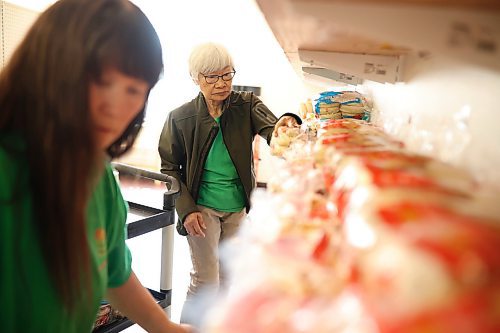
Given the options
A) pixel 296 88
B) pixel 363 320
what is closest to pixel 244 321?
pixel 363 320

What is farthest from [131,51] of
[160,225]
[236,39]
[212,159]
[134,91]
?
[236,39]

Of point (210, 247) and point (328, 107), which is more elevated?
point (328, 107)

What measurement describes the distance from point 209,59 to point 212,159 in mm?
544

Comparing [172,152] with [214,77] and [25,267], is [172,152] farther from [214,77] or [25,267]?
[25,267]

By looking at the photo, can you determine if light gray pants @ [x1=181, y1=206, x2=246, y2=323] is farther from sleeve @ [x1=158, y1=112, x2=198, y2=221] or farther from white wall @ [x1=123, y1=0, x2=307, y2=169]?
white wall @ [x1=123, y1=0, x2=307, y2=169]

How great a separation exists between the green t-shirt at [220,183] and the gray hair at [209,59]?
31 cm

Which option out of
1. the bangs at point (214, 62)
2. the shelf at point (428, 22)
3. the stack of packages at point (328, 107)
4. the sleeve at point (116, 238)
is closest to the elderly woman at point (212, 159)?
the bangs at point (214, 62)

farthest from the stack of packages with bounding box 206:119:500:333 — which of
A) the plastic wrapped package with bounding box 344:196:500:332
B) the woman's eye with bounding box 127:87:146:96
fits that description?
the woman's eye with bounding box 127:87:146:96

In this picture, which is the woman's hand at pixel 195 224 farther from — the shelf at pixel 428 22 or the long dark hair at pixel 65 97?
the shelf at pixel 428 22

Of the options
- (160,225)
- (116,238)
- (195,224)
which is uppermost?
(116,238)

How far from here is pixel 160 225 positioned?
5.50 ft

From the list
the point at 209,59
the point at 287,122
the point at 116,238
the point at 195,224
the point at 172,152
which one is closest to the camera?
the point at 116,238

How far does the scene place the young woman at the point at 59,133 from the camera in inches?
26.2

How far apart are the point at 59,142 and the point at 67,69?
0.41ft
